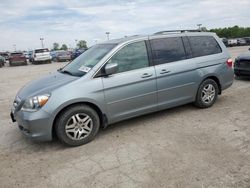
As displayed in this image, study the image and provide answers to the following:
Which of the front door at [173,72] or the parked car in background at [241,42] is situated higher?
the parked car in background at [241,42]

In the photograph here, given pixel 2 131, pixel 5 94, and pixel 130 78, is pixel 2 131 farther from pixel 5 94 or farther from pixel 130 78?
pixel 5 94

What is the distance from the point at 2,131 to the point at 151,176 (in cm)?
338

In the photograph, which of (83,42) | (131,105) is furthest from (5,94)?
(83,42)

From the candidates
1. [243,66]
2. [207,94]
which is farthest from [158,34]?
[243,66]

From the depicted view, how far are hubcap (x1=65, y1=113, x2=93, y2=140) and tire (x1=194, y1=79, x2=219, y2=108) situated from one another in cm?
262

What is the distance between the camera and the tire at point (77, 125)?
3.96 metres

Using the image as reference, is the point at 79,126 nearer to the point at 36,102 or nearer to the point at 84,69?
the point at 36,102

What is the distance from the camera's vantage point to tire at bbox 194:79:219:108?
5492mm

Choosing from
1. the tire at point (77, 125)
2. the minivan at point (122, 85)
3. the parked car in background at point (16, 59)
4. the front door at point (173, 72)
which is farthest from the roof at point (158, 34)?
the parked car in background at point (16, 59)

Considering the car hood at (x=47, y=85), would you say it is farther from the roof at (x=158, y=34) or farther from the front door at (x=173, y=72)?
the front door at (x=173, y=72)

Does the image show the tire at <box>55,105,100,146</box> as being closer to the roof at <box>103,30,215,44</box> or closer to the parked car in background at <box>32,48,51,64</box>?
the roof at <box>103,30,215,44</box>

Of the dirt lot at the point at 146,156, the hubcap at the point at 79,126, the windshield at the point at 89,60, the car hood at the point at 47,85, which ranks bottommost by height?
the dirt lot at the point at 146,156

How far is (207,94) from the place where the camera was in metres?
A: 5.61

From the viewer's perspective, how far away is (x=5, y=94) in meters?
8.70
